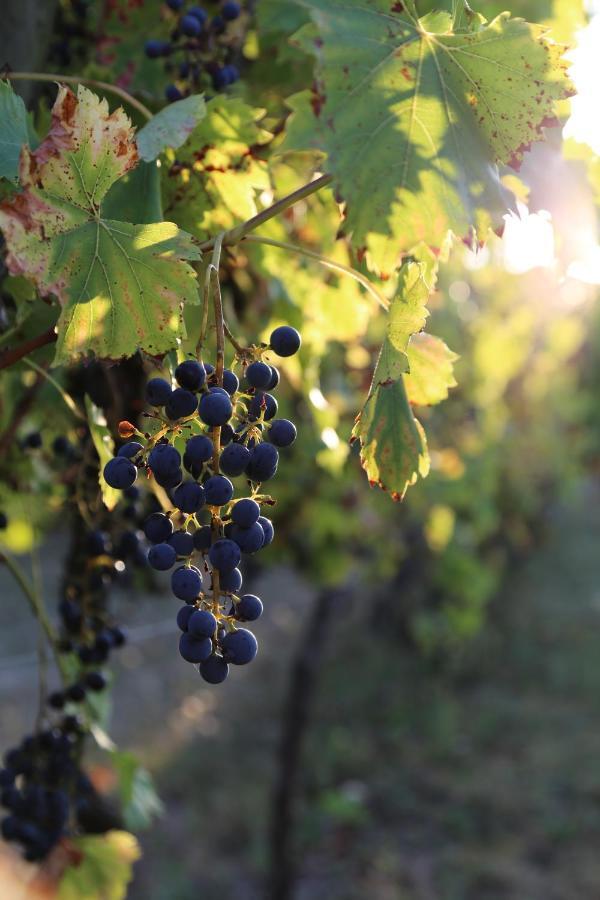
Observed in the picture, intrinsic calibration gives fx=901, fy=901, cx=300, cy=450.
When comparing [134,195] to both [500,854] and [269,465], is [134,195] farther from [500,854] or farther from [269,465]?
[500,854]

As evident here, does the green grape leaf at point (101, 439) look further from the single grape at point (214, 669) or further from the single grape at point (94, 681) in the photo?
the single grape at point (94, 681)

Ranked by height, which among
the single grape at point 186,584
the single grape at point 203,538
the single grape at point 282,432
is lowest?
the single grape at point 186,584

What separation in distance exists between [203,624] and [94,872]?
1206 mm

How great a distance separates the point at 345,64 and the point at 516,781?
753 centimetres

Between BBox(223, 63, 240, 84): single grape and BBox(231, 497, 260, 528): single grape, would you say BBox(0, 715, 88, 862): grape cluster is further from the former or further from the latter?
BBox(223, 63, 240, 84): single grape

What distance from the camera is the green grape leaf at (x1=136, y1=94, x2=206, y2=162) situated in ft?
3.55

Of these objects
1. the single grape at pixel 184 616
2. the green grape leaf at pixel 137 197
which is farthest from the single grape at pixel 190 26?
the single grape at pixel 184 616

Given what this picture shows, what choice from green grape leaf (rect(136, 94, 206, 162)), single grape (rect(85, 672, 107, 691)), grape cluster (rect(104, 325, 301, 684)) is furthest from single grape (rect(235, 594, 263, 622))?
single grape (rect(85, 672, 107, 691))

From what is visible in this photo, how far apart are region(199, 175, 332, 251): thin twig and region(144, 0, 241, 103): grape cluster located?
0.60 metres

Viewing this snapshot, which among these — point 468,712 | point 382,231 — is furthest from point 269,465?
point 468,712

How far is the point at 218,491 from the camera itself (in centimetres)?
97

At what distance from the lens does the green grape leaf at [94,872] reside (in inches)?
73.7

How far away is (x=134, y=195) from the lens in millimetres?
1185

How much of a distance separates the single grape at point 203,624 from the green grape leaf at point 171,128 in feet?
1.74
